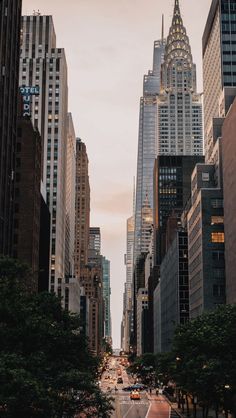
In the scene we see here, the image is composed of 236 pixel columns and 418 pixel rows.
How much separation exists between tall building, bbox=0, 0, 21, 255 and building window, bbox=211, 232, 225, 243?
50.4 metres

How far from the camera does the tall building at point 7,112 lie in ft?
295

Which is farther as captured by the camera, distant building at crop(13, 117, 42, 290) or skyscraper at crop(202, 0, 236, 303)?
distant building at crop(13, 117, 42, 290)

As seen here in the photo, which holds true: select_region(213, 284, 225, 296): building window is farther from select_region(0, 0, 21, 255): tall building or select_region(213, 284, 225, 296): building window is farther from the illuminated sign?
the illuminated sign

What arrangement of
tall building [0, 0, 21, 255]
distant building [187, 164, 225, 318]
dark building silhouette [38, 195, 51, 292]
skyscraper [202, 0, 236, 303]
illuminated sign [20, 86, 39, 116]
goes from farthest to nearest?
dark building silhouette [38, 195, 51, 292]
illuminated sign [20, 86, 39, 116]
distant building [187, 164, 225, 318]
skyscraper [202, 0, 236, 303]
tall building [0, 0, 21, 255]

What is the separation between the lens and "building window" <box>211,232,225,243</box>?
429ft

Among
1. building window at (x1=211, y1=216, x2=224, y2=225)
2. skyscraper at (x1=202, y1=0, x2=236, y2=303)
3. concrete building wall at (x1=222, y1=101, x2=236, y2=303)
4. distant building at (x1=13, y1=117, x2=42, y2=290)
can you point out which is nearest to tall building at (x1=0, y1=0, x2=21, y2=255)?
distant building at (x1=13, y1=117, x2=42, y2=290)

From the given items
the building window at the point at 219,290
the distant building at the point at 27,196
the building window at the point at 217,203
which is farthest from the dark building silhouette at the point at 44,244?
the building window at the point at 219,290

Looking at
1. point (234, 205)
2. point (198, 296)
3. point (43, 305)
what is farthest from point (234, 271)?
point (43, 305)

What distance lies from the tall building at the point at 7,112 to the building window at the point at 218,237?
50.4 metres

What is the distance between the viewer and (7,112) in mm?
93812

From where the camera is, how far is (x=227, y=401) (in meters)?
62.4

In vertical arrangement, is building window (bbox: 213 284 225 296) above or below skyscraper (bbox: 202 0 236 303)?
below

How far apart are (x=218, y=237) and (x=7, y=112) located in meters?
55.6

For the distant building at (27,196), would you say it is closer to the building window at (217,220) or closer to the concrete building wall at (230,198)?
the building window at (217,220)
